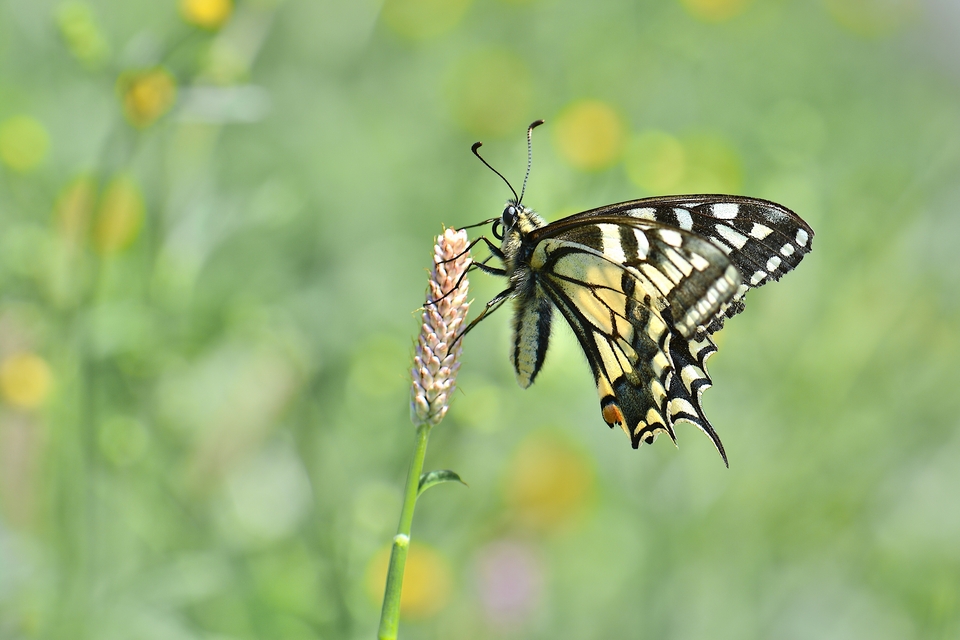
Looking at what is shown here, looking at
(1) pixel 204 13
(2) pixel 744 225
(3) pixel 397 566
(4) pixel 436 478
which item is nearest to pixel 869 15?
(2) pixel 744 225

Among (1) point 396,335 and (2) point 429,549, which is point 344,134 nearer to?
(1) point 396,335

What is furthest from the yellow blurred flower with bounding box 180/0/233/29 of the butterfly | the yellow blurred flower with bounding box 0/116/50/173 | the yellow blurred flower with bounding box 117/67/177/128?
the butterfly

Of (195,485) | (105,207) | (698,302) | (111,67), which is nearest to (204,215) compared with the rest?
(105,207)

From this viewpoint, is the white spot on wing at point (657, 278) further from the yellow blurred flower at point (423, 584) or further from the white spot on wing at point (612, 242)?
the yellow blurred flower at point (423, 584)

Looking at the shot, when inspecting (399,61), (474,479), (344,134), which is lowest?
(474,479)

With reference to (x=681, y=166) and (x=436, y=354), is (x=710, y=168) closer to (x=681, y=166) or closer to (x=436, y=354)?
(x=681, y=166)

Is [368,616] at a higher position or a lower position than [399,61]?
lower

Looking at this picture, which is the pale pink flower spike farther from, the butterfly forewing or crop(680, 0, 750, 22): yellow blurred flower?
crop(680, 0, 750, 22): yellow blurred flower
